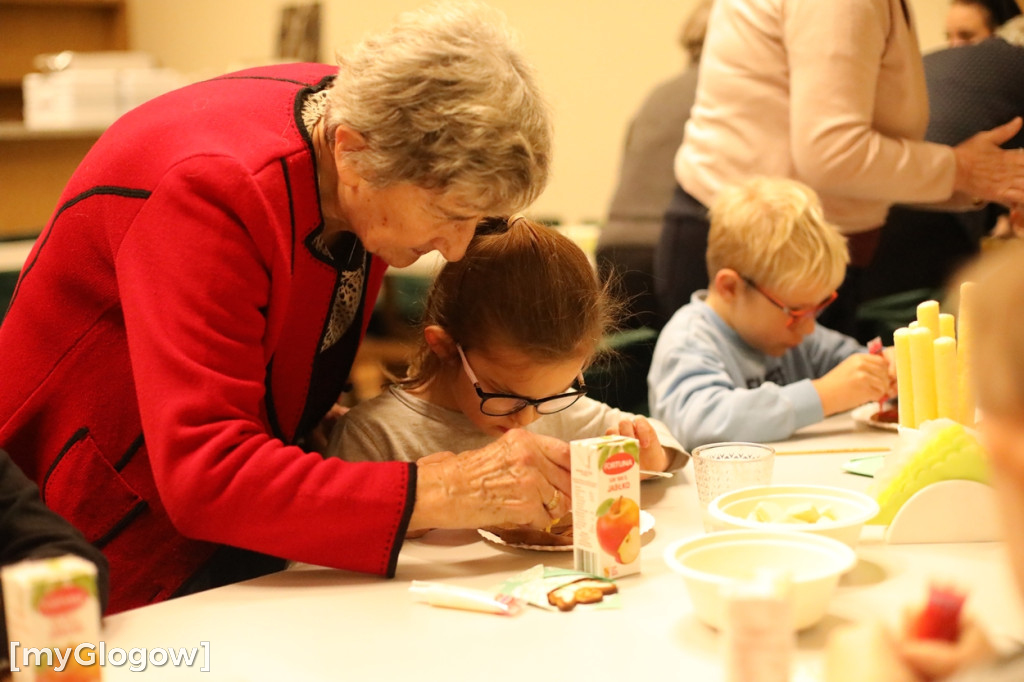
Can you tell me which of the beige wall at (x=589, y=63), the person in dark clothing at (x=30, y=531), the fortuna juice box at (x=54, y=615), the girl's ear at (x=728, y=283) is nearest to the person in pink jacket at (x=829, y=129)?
the girl's ear at (x=728, y=283)

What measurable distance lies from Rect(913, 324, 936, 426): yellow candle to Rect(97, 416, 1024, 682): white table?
25cm

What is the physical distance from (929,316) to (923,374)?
104 millimetres

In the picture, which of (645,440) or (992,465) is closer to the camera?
(992,465)

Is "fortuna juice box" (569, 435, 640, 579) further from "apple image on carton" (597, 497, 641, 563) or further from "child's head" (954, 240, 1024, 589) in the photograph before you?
"child's head" (954, 240, 1024, 589)

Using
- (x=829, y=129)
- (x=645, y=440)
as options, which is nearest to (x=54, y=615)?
(x=645, y=440)

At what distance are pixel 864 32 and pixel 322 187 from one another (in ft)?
4.40

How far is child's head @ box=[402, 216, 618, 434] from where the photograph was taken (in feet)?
5.34

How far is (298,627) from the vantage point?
4.00ft

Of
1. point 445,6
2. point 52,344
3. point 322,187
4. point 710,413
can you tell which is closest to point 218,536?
point 52,344

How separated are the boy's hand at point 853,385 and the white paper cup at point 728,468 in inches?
22.8

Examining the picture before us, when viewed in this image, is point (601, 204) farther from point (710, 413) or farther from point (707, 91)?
point (710, 413)

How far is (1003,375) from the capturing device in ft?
2.50

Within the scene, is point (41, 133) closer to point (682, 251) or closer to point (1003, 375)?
point (682, 251)

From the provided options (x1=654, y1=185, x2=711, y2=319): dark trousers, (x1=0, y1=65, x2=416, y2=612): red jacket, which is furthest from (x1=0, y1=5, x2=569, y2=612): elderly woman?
(x1=654, y1=185, x2=711, y2=319): dark trousers
